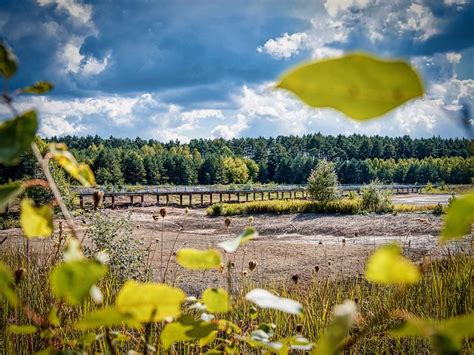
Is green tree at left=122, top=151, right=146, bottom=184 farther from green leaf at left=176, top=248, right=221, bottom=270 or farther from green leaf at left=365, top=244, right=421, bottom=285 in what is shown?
green leaf at left=365, top=244, right=421, bottom=285

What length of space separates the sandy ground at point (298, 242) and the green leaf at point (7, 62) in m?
2.84

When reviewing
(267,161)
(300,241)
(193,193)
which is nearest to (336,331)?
(300,241)

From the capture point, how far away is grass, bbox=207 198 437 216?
13255 mm

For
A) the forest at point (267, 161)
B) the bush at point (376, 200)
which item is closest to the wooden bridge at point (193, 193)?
the bush at point (376, 200)

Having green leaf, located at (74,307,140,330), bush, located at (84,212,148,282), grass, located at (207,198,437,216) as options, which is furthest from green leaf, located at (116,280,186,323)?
grass, located at (207,198,437,216)

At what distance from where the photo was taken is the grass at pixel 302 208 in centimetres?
1326

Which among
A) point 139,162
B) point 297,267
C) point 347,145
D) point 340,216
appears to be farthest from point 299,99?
point 347,145

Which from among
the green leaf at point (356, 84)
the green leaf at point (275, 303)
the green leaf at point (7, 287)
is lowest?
the green leaf at point (275, 303)

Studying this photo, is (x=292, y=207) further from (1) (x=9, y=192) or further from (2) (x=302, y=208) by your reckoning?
(1) (x=9, y=192)

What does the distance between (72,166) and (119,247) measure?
484cm

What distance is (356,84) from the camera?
153 millimetres

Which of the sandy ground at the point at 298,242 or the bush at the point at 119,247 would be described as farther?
the sandy ground at the point at 298,242

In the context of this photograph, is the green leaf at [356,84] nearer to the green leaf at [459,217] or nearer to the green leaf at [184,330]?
the green leaf at [459,217]

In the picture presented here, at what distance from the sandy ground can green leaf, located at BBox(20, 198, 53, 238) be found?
2816mm
